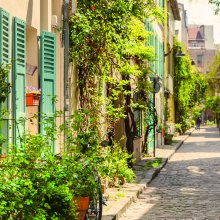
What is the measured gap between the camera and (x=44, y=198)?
6.82 meters

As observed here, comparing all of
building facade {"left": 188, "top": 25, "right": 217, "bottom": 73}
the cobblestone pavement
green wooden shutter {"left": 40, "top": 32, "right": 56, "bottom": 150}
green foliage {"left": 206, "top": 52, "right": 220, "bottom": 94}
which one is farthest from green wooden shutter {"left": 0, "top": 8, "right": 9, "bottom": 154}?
building facade {"left": 188, "top": 25, "right": 217, "bottom": 73}

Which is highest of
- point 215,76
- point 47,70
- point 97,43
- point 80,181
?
point 215,76

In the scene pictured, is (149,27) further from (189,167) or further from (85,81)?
(85,81)

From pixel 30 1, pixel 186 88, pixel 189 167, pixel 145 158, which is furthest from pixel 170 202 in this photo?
pixel 186 88

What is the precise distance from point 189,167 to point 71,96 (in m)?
9.90

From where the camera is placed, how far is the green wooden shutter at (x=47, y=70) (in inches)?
436

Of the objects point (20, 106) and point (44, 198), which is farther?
point (20, 106)

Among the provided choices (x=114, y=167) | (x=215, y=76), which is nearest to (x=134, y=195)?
(x=114, y=167)

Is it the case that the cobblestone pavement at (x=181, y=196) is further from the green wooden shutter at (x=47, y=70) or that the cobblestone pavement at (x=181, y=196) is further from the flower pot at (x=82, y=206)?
the flower pot at (x=82, y=206)

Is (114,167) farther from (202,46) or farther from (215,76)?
(202,46)

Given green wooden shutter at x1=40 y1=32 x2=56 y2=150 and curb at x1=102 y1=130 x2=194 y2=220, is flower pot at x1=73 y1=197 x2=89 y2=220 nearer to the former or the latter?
curb at x1=102 y1=130 x2=194 y2=220

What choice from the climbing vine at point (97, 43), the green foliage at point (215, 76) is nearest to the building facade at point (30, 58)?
the climbing vine at point (97, 43)

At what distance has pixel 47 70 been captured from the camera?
37.3 ft

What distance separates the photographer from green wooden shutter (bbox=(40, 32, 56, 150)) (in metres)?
11.1
